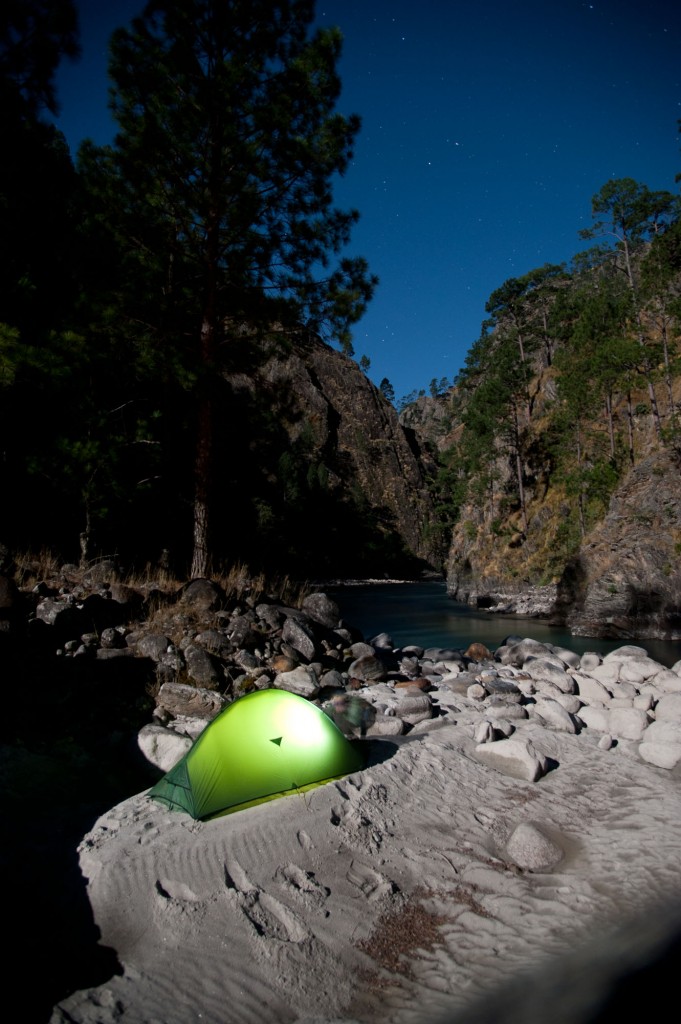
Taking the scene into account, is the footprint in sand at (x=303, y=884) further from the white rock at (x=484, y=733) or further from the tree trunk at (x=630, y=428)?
the tree trunk at (x=630, y=428)

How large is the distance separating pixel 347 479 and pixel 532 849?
73.0 meters

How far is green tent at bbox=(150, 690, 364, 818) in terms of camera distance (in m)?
5.02

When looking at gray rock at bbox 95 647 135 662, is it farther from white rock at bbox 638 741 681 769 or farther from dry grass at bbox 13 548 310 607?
white rock at bbox 638 741 681 769

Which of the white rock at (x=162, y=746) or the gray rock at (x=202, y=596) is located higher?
the gray rock at (x=202, y=596)

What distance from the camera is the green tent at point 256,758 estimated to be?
16.5ft

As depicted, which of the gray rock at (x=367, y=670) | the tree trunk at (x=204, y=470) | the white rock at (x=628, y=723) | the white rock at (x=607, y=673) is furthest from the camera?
the tree trunk at (x=204, y=470)

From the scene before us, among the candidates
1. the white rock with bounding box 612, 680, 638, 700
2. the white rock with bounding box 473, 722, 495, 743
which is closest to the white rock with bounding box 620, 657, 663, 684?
the white rock with bounding box 612, 680, 638, 700

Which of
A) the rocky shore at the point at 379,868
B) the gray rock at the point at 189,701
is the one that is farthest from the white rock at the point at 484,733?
the gray rock at the point at 189,701

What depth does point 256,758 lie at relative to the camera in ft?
17.3

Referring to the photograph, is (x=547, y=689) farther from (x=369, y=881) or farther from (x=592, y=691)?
(x=369, y=881)

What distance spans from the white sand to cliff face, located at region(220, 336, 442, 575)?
150 ft

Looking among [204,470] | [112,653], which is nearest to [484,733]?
[112,653]

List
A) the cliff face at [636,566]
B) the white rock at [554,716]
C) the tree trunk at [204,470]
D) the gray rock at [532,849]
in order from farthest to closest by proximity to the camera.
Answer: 1. the cliff face at [636,566]
2. the tree trunk at [204,470]
3. the white rock at [554,716]
4. the gray rock at [532,849]

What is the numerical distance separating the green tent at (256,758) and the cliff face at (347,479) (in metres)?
44.8
